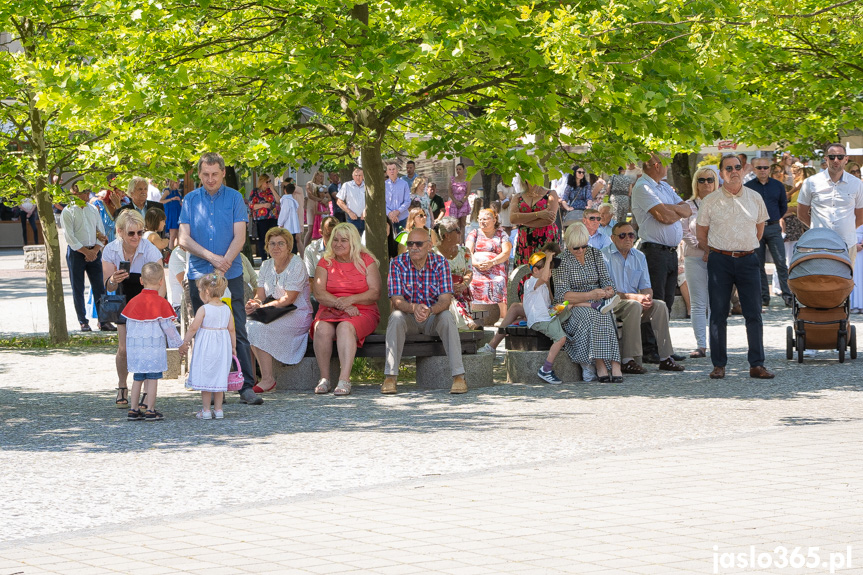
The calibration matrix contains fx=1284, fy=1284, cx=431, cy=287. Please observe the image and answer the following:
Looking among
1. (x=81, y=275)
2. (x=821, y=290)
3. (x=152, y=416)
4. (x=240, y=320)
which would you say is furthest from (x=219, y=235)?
(x=81, y=275)

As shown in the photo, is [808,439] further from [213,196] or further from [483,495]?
[213,196]

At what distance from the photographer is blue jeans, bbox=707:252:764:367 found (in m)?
11.6

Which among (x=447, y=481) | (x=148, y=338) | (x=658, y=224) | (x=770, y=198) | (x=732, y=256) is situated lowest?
(x=447, y=481)

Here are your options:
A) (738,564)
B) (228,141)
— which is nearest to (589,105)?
(228,141)

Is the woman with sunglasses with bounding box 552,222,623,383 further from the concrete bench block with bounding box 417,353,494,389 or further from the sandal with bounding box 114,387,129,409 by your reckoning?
the sandal with bounding box 114,387,129,409

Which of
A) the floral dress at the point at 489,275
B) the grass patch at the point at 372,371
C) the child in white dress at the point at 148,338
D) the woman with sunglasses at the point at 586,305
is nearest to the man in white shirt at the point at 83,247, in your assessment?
the floral dress at the point at 489,275

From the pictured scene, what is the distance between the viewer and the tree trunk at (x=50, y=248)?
15.4 metres

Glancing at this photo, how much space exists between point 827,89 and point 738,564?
1249 centimetres

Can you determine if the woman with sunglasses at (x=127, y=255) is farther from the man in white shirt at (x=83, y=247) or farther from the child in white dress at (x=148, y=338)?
the man in white shirt at (x=83, y=247)

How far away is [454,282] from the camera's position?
13.1 meters

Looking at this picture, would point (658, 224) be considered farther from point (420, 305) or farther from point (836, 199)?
point (420, 305)

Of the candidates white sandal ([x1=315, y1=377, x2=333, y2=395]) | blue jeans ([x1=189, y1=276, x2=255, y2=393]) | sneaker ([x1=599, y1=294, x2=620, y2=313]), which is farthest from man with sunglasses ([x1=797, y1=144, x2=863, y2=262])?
blue jeans ([x1=189, y1=276, x2=255, y2=393])

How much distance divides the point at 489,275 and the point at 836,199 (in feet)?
13.0

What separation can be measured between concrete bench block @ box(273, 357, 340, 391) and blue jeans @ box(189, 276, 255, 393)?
0.82 m
